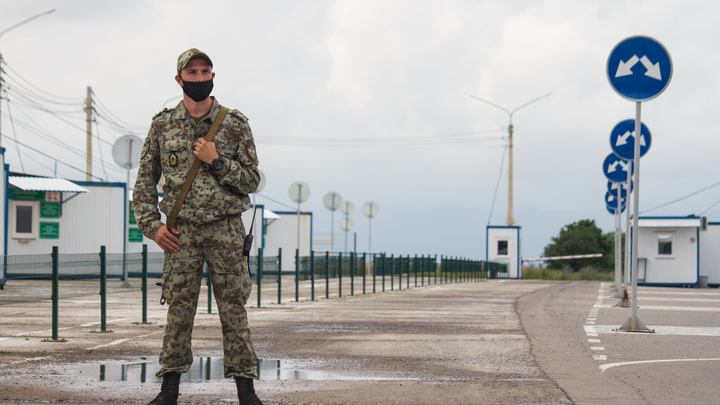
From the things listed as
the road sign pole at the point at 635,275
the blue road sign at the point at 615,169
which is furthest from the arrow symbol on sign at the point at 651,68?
the blue road sign at the point at 615,169

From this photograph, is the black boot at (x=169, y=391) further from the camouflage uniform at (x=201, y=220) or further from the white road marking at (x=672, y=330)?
the white road marking at (x=672, y=330)

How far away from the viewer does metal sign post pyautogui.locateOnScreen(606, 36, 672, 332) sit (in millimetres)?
11023

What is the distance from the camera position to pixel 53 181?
29.2 m

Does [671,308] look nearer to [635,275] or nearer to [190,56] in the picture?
[635,275]

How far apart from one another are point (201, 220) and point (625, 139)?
1231cm

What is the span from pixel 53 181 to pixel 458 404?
86.8ft

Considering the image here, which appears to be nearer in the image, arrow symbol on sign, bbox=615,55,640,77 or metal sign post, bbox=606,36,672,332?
metal sign post, bbox=606,36,672,332

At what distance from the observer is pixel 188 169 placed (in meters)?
4.68

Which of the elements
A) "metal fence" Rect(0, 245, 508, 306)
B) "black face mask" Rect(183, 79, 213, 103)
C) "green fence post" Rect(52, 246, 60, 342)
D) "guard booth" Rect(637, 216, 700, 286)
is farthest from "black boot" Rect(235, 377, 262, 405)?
"guard booth" Rect(637, 216, 700, 286)

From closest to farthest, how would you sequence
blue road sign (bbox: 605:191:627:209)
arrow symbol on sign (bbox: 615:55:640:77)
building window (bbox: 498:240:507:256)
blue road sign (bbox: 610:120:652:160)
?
arrow symbol on sign (bbox: 615:55:640:77), blue road sign (bbox: 610:120:652:160), blue road sign (bbox: 605:191:627:209), building window (bbox: 498:240:507:256)

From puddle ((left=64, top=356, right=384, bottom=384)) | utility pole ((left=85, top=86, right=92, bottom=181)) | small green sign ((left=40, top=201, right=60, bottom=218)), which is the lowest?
puddle ((left=64, top=356, right=384, bottom=384))

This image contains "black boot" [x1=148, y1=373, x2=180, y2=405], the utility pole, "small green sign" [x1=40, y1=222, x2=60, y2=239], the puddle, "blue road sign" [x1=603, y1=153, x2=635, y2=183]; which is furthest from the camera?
the utility pole

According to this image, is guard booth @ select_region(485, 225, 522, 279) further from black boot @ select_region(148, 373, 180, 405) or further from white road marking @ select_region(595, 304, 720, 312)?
black boot @ select_region(148, 373, 180, 405)

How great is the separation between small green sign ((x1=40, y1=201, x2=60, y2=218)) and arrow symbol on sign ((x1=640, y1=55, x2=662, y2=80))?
2306 cm
